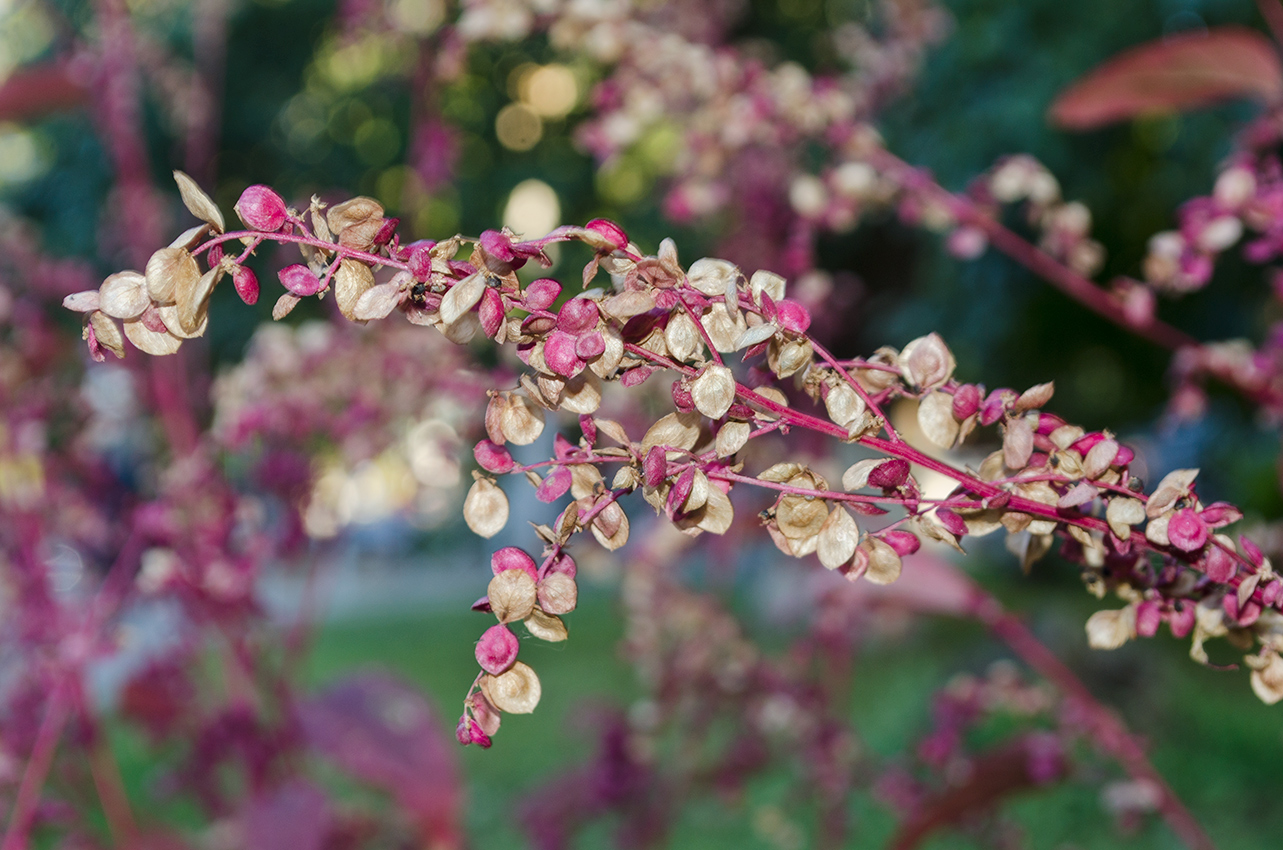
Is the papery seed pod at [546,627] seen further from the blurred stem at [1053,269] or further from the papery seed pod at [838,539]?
the blurred stem at [1053,269]

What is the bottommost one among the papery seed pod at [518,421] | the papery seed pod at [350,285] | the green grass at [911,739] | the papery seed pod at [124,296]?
the green grass at [911,739]

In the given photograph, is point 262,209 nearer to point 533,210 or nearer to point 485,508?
point 485,508

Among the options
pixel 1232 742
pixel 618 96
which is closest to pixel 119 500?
pixel 618 96

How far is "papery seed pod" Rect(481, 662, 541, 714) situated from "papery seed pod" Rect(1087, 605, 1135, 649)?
0.66 ft

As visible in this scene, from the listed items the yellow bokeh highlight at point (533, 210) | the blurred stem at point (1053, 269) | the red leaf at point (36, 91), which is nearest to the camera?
the blurred stem at point (1053, 269)

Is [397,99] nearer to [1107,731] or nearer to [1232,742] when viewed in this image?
[1232,742]

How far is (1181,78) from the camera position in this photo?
0.62 metres

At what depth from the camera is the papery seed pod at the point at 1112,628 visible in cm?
34

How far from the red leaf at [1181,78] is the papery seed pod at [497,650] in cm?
58

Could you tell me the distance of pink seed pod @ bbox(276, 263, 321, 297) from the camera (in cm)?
27

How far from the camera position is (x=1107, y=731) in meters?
0.58

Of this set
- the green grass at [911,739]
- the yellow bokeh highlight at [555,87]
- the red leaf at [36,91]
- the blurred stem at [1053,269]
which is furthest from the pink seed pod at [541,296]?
the yellow bokeh highlight at [555,87]

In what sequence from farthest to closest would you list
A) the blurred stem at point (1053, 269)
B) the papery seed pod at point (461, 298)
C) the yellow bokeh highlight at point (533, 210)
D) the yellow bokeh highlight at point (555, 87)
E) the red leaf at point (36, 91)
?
the yellow bokeh highlight at point (555, 87) < the yellow bokeh highlight at point (533, 210) < the red leaf at point (36, 91) < the blurred stem at point (1053, 269) < the papery seed pod at point (461, 298)

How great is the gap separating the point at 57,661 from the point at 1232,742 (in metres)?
2.71
